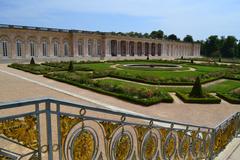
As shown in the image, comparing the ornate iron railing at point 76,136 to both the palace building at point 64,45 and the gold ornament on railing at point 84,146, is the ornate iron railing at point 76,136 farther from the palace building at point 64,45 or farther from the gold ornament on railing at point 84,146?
the palace building at point 64,45

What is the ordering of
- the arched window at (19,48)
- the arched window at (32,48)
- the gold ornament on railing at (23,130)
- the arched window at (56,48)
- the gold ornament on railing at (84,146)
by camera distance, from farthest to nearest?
the arched window at (56,48) < the arched window at (32,48) < the arched window at (19,48) < the gold ornament on railing at (84,146) < the gold ornament on railing at (23,130)

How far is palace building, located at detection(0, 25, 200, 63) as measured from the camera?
1599 inches

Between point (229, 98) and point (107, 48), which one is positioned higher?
point (107, 48)

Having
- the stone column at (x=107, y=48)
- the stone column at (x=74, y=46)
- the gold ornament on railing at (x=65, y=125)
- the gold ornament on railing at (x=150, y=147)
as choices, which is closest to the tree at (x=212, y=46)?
the stone column at (x=107, y=48)

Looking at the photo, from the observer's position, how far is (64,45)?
162ft

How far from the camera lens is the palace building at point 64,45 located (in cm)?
4062

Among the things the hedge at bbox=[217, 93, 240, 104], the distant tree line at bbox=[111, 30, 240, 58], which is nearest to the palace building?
the distant tree line at bbox=[111, 30, 240, 58]

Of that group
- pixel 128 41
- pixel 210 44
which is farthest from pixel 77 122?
pixel 210 44

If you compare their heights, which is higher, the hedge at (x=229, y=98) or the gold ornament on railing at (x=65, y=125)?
the gold ornament on railing at (x=65, y=125)

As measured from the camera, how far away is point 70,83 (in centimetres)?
1841

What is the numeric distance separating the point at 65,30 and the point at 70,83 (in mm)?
33702

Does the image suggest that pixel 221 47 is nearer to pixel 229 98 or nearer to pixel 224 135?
pixel 229 98

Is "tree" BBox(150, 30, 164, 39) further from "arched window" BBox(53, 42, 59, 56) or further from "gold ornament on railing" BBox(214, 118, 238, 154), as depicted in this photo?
"gold ornament on railing" BBox(214, 118, 238, 154)

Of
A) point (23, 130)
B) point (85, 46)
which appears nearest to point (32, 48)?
point (85, 46)
